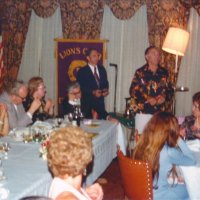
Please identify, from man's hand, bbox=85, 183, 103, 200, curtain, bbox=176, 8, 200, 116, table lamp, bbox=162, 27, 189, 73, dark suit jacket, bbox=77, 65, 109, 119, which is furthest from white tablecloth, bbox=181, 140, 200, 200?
curtain, bbox=176, 8, 200, 116

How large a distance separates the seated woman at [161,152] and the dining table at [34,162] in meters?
0.71

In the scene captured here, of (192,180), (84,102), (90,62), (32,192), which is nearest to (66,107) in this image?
(84,102)

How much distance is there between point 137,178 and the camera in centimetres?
284

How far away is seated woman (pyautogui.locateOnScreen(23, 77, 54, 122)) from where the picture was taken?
4.84 metres

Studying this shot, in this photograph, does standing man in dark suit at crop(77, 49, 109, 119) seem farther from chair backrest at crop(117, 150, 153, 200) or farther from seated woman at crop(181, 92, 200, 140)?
chair backrest at crop(117, 150, 153, 200)

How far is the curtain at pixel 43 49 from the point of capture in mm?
7746

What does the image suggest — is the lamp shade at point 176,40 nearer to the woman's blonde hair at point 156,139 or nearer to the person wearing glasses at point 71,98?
the person wearing glasses at point 71,98

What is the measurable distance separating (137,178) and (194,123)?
4.92ft

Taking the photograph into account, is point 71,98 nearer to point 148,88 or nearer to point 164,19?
point 148,88

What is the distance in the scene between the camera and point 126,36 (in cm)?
741

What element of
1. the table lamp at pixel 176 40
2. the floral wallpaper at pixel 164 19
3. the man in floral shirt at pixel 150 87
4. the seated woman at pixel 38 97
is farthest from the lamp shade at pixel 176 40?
the seated woman at pixel 38 97

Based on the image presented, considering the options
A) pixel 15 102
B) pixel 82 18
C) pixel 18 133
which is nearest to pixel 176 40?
pixel 82 18

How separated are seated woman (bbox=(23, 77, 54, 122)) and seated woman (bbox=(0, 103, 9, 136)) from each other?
0.87 meters

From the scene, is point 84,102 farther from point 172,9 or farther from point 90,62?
point 172,9
